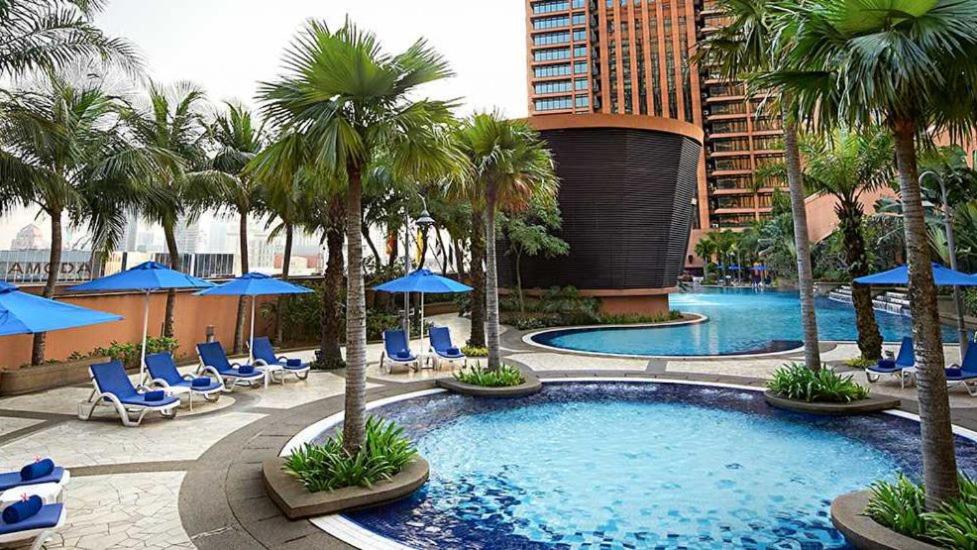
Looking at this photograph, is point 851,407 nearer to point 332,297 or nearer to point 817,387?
point 817,387

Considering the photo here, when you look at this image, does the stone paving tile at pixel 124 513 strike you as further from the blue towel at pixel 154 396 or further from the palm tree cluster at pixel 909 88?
the palm tree cluster at pixel 909 88

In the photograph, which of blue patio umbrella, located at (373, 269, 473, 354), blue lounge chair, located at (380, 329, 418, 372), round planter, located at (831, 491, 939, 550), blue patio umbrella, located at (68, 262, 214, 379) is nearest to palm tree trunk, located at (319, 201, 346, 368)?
blue patio umbrella, located at (373, 269, 473, 354)

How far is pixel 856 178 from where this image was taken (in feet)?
38.0

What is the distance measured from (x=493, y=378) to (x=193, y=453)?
5.67 metres

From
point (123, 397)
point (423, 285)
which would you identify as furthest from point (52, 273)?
point (423, 285)

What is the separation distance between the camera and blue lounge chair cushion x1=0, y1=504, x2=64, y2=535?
3465 millimetres

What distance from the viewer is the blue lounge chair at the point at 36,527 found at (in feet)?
11.4

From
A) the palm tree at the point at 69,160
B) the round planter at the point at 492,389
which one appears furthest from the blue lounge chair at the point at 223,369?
the round planter at the point at 492,389

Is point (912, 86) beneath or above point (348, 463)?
above

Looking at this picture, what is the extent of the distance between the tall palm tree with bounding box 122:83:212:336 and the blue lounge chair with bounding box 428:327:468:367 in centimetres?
739

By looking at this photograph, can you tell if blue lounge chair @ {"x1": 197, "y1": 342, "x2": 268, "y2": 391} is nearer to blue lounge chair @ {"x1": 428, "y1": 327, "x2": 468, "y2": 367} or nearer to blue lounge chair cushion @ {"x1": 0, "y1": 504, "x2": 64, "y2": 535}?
blue lounge chair @ {"x1": 428, "y1": 327, "x2": 468, "y2": 367}

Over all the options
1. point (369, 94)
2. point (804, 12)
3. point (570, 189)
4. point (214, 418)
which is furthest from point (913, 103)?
point (570, 189)

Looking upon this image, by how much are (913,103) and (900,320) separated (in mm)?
27007

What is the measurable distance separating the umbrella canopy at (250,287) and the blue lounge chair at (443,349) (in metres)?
3.78
